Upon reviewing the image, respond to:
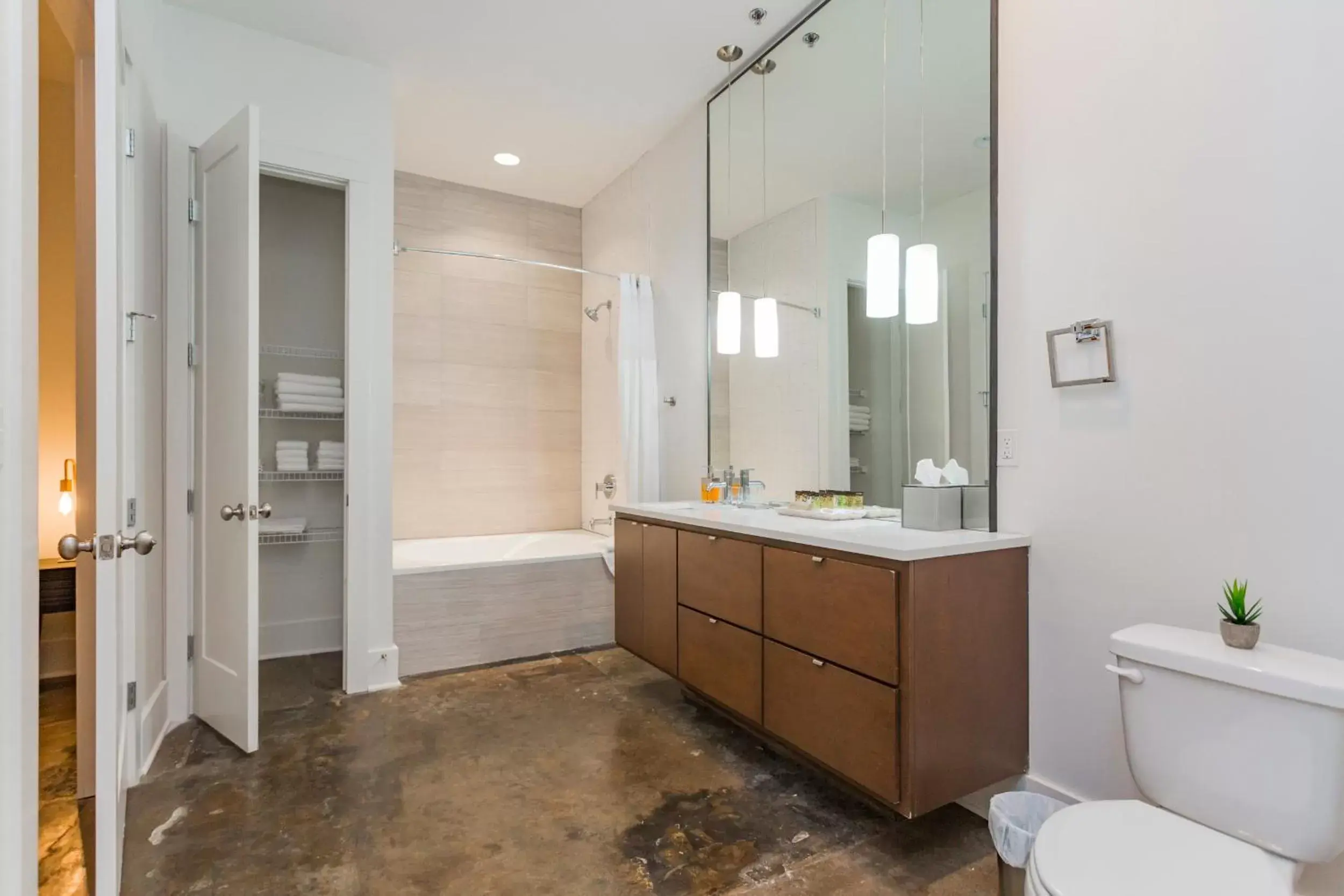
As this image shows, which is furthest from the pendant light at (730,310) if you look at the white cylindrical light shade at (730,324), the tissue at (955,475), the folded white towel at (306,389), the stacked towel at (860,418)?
the folded white towel at (306,389)

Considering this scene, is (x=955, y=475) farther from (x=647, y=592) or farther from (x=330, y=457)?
(x=330, y=457)

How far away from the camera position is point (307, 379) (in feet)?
11.2

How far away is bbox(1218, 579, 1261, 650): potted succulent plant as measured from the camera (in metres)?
1.34

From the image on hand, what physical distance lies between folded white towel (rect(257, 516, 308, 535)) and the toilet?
3330 millimetres

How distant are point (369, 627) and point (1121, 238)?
3154mm

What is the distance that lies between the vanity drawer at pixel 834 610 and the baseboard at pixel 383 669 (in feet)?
6.16

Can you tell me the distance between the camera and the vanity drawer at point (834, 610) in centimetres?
172

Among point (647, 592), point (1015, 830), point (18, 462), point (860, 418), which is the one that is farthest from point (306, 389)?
point (1015, 830)

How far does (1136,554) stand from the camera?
5.58ft

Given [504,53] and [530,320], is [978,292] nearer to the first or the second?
[504,53]

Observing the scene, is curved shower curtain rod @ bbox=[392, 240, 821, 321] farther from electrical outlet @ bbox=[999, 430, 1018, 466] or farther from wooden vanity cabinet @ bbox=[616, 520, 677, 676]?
wooden vanity cabinet @ bbox=[616, 520, 677, 676]

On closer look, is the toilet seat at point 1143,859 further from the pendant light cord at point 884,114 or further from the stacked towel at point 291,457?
the stacked towel at point 291,457

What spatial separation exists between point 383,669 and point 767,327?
91.7 inches

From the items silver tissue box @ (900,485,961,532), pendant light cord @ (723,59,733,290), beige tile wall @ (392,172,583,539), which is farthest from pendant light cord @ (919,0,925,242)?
beige tile wall @ (392,172,583,539)
